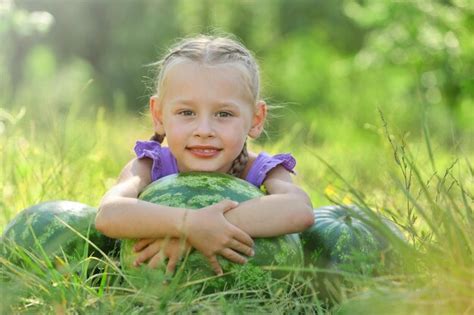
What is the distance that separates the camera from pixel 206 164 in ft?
13.9

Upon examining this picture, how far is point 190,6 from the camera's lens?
21.2m

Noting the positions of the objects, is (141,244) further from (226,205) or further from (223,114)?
(223,114)

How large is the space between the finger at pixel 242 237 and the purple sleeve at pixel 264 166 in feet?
2.37

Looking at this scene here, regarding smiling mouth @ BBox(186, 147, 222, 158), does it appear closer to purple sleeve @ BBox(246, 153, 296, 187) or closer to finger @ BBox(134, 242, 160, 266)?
purple sleeve @ BBox(246, 153, 296, 187)

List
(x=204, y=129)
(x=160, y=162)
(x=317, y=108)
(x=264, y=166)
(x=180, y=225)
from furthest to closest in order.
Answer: (x=317, y=108) → (x=160, y=162) → (x=264, y=166) → (x=204, y=129) → (x=180, y=225)

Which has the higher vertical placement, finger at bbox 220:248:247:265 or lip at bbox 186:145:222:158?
lip at bbox 186:145:222:158

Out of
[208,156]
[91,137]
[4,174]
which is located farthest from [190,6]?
[208,156]

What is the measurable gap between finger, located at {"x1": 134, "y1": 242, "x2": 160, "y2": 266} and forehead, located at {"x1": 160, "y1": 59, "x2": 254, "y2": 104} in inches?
31.3

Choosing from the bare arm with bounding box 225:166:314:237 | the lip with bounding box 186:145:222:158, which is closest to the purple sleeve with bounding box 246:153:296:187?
the lip with bounding box 186:145:222:158

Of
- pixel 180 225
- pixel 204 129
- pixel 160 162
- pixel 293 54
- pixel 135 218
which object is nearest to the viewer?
pixel 180 225

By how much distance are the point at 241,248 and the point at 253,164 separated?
874mm

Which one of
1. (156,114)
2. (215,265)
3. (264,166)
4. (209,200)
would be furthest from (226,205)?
(156,114)

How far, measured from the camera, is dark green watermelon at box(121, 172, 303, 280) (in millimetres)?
3785

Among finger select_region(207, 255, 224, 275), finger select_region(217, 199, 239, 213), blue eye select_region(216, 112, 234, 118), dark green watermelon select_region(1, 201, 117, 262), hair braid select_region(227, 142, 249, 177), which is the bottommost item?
dark green watermelon select_region(1, 201, 117, 262)
